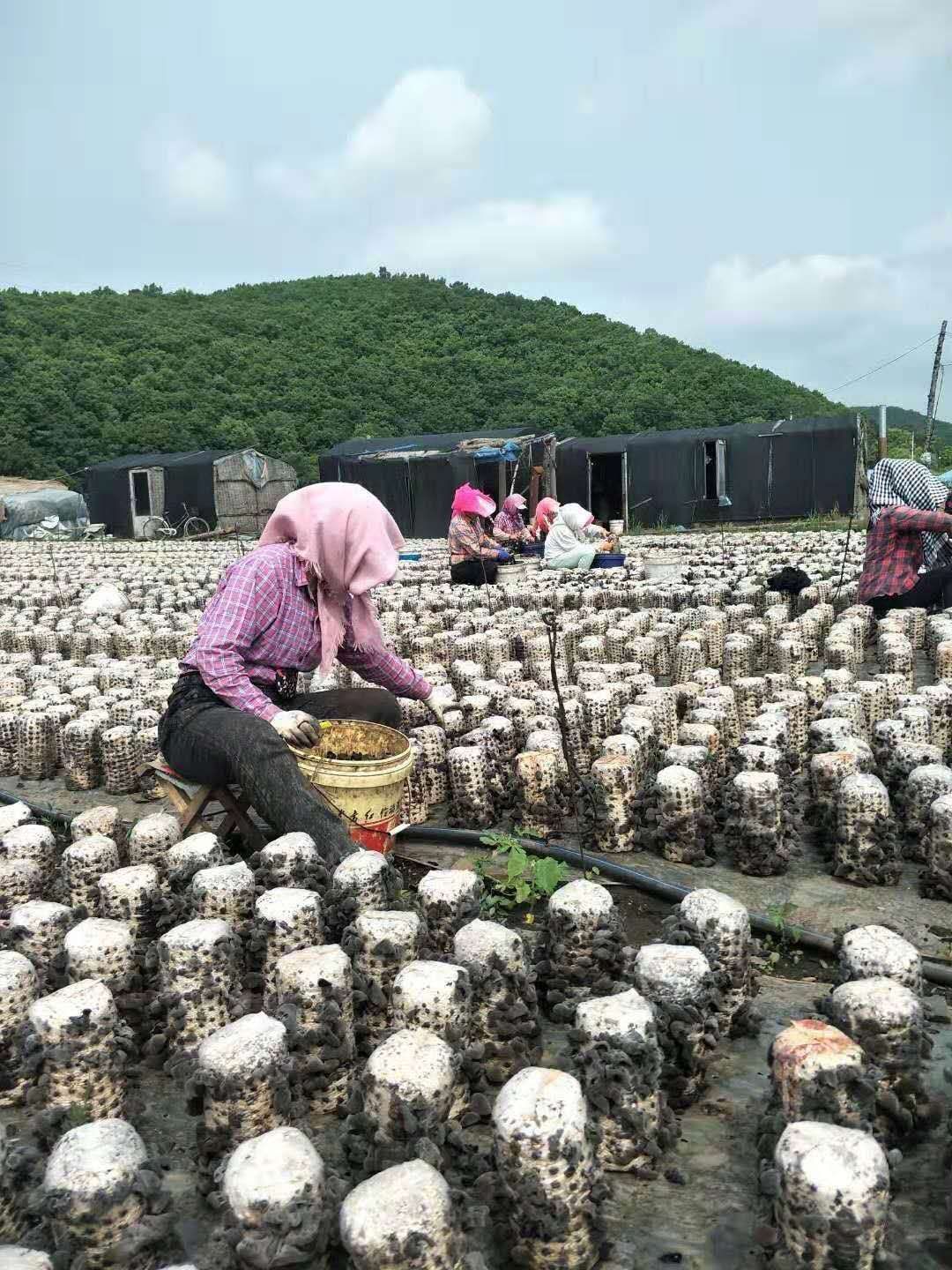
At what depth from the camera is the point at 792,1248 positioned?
1.54m

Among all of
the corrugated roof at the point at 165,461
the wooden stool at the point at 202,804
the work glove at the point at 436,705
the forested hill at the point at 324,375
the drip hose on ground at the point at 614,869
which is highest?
the forested hill at the point at 324,375

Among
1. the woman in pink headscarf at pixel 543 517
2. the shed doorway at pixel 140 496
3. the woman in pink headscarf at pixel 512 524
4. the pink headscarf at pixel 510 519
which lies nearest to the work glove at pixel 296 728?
the woman in pink headscarf at pixel 512 524

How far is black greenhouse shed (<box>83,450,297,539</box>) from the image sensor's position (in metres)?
24.6

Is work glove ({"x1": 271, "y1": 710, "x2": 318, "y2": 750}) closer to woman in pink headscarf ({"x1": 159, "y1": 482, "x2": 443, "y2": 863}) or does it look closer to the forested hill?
woman in pink headscarf ({"x1": 159, "y1": 482, "x2": 443, "y2": 863})

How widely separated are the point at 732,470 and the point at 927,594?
14407 mm

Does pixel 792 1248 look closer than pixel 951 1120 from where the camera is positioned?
Yes

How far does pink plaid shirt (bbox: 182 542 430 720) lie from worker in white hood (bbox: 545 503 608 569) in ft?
23.9

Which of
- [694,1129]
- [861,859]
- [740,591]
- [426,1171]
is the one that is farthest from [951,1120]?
[740,591]

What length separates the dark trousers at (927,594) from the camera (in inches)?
256

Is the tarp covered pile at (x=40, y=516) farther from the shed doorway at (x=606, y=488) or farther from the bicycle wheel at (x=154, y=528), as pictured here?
the shed doorway at (x=606, y=488)

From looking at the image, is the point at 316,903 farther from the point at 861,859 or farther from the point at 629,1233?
the point at 861,859

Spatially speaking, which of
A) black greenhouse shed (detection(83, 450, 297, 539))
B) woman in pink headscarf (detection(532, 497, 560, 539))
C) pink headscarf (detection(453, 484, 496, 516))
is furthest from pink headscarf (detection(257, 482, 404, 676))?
black greenhouse shed (detection(83, 450, 297, 539))

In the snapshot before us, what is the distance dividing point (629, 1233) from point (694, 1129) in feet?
1.04

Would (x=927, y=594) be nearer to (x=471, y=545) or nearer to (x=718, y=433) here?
(x=471, y=545)
